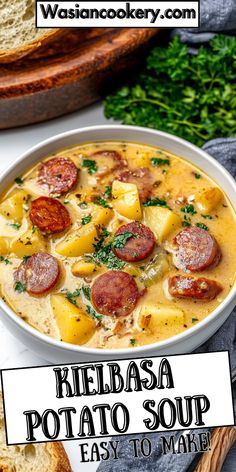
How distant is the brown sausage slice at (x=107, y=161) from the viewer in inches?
163

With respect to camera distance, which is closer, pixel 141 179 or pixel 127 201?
pixel 127 201

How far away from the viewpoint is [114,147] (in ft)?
13.9

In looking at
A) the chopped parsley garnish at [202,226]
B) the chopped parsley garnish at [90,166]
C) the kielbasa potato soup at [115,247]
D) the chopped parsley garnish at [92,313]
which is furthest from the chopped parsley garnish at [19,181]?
the chopped parsley garnish at [202,226]

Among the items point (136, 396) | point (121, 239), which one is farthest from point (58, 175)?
point (136, 396)

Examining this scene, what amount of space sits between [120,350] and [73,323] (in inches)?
9.7

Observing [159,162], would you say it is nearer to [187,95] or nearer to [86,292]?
[187,95]

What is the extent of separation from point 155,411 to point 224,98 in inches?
69.8

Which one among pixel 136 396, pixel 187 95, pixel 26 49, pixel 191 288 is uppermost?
pixel 26 49

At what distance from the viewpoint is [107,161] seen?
4.17 m

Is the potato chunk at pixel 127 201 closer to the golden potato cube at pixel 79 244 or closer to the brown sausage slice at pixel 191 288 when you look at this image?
the golden potato cube at pixel 79 244

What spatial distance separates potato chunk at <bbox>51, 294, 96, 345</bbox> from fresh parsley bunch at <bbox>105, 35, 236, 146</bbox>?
1.41 m

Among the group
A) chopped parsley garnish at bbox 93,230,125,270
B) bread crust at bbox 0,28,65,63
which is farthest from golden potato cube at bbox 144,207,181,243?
bread crust at bbox 0,28,65,63

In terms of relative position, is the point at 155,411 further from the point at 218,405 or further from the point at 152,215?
the point at 152,215

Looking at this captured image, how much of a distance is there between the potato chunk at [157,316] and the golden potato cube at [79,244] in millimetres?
395
